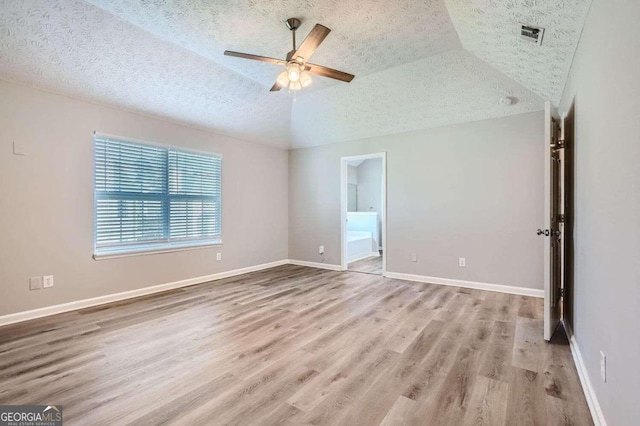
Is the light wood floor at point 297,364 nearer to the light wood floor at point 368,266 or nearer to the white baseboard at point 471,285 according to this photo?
the white baseboard at point 471,285

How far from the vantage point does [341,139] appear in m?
5.48

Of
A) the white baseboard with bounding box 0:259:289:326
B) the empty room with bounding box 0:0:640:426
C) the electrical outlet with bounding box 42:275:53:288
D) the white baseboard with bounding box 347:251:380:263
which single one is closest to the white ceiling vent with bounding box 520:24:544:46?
the empty room with bounding box 0:0:640:426

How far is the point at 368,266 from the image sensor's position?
231 inches

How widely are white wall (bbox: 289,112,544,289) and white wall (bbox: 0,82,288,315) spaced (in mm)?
3113

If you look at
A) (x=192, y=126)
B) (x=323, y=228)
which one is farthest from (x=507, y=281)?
(x=192, y=126)

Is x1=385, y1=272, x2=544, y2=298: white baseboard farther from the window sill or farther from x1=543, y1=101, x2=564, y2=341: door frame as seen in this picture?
the window sill

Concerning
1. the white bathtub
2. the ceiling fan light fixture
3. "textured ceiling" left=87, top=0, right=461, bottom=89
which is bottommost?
the white bathtub

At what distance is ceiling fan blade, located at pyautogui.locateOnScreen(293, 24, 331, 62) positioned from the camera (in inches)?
87.4

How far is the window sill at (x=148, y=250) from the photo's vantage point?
3.66 meters

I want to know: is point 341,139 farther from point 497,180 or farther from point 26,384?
point 26,384

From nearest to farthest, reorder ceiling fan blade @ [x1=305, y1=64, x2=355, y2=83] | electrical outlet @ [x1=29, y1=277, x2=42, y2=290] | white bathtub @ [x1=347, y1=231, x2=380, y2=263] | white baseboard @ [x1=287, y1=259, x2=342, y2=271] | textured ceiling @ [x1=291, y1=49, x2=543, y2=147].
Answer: ceiling fan blade @ [x1=305, y1=64, x2=355, y2=83] → electrical outlet @ [x1=29, y1=277, x2=42, y2=290] → textured ceiling @ [x1=291, y1=49, x2=543, y2=147] → white baseboard @ [x1=287, y1=259, x2=342, y2=271] → white bathtub @ [x1=347, y1=231, x2=380, y2=263]

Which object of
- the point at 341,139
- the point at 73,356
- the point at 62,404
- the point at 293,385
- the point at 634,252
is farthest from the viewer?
the point at 341,139

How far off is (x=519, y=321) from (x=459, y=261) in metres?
1.44

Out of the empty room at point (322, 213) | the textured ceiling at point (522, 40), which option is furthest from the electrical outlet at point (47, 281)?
the textured ceiling at point (522, 40)
